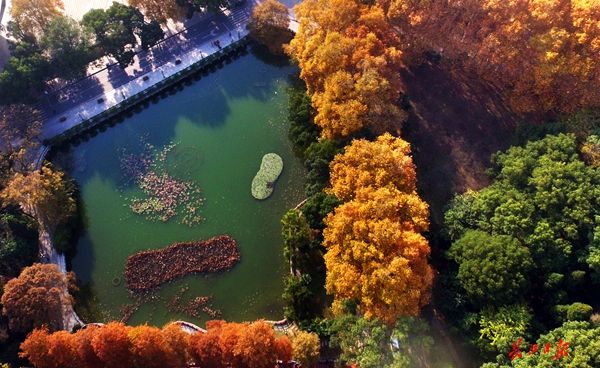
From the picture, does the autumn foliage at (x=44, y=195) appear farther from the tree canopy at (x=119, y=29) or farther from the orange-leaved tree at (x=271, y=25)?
the orange-leaved tree at (x=271, y=25)

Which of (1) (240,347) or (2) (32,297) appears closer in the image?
(1) (240,347)

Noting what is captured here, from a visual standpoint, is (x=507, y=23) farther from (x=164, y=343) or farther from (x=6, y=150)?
(x=6, y=150)

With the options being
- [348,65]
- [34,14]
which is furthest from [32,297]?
[348,65]

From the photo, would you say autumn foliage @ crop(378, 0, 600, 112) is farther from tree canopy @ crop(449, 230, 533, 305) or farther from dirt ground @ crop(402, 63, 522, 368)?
tree canopy @ crop(449, 230, 533, 305)

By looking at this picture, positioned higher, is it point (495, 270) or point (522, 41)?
point (522, 41)

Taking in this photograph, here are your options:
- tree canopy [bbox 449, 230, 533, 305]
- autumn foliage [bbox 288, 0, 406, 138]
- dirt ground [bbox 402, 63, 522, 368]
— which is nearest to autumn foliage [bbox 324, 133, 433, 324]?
tree canopy [bbox 449, 230, 533, 305]

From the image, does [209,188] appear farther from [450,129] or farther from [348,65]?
[450,129]
